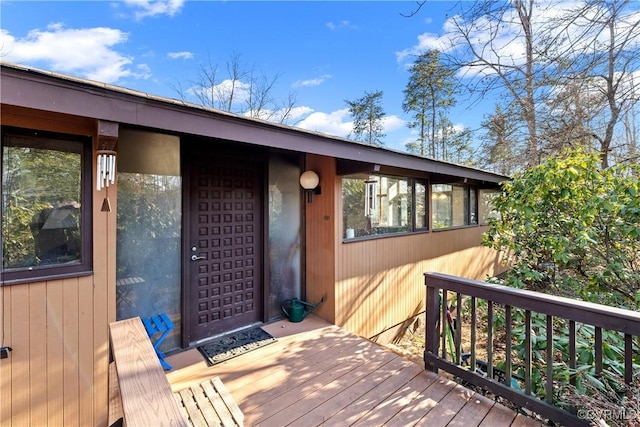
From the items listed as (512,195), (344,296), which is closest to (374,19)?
(512,195)

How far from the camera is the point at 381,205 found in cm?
456

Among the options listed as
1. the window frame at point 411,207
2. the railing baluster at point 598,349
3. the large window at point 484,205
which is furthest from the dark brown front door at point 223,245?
the large window at point 484,205

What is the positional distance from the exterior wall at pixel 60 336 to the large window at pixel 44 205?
0.07 metres

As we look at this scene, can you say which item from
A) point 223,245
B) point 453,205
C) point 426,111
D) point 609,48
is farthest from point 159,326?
point 426,111

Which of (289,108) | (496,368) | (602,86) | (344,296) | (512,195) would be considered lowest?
(496,368)

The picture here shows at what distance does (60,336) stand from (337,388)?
7.21 feet

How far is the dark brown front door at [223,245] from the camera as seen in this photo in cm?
334

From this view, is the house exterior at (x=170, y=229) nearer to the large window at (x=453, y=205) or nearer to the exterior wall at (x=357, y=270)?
the exterior wall at (x=357, y=270)

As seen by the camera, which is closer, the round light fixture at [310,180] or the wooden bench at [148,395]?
the wooden bench at [148,395]

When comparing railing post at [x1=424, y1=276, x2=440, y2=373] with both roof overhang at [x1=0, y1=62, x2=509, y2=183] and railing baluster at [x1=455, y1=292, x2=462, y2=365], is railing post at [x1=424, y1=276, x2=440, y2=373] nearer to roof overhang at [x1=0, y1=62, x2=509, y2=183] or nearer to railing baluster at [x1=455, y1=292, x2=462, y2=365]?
railing baluster at [x1=455, y1=292, x2=462, y2=365]

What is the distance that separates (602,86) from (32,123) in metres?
8.36

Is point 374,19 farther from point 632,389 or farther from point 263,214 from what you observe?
point 632,389

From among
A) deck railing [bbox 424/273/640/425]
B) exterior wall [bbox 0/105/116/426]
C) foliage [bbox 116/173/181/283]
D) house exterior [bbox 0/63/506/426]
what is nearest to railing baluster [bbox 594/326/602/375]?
deck railing [bbox 424/273/640/425]

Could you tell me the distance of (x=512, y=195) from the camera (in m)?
3.98
